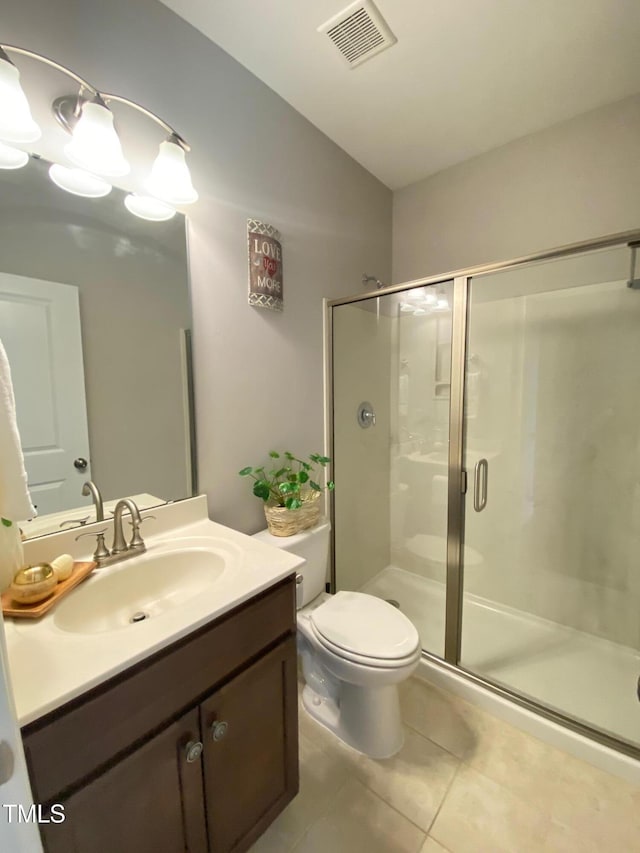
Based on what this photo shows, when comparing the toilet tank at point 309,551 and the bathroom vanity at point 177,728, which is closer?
the bathroom vanity at point 177,728

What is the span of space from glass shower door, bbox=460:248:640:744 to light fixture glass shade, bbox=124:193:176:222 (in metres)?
1.26

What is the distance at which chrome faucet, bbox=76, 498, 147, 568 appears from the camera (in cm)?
104

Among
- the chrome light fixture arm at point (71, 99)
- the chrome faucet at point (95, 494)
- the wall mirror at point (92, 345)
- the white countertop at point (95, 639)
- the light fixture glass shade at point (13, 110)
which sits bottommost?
the white countertop at point (95, 639)

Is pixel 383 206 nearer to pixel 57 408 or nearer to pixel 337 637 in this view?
pixel 57 408

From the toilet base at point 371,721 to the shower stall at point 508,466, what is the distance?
45 cm

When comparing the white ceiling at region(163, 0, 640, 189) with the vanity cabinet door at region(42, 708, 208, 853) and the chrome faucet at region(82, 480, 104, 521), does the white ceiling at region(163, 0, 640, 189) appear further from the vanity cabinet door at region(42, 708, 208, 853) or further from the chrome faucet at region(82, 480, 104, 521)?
the vanity cabinet door at region(42, 708, 208, 853)

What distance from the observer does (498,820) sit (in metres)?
1.11

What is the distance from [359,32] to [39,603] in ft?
6.64

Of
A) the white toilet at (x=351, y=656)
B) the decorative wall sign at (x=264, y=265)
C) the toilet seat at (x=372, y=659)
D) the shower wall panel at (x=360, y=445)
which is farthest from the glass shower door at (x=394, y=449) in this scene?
the toilet seat at (x=372, y=659)

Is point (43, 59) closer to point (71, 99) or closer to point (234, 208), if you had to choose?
point (71, 99)

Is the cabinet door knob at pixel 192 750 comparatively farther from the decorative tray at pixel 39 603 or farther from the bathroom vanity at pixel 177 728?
the decorative tray at pixel 39 603

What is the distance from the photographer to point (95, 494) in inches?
42.6

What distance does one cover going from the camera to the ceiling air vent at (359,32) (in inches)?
47.8

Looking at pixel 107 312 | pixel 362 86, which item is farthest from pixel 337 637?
pixel 362 86
